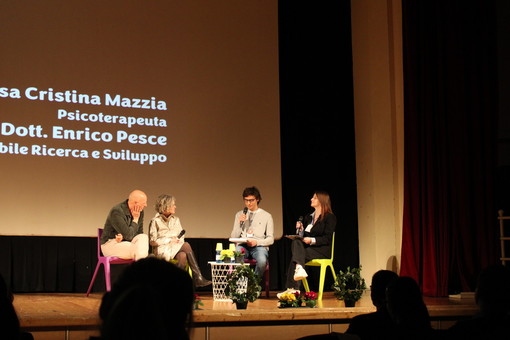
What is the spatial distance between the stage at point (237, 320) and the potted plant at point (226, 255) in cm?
63

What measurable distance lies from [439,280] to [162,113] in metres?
3.28

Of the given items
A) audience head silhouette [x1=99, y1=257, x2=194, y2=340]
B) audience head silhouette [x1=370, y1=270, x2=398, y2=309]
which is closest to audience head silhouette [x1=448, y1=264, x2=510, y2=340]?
audience head silhouette [x1=370, y1=270, x2=398, y2=309]

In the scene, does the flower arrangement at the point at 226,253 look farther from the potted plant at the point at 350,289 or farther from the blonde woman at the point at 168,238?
the potted plant at the point at 350,289

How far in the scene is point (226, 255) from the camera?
5.61 m

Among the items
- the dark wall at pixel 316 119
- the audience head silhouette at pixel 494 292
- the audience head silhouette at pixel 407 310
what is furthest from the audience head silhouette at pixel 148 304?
the dark wall at pixel 316 119

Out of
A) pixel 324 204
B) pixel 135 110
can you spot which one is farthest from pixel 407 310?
pixel 135 110

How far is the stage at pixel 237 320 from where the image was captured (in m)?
3.92

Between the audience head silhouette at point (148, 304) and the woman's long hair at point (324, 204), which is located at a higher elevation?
the woman's long hair at point (324, 204)

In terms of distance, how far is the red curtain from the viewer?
6379 millimetres

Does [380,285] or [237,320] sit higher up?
[380,285]

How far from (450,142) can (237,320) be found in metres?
3.29

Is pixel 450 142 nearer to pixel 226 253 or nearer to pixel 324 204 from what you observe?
pixel 324 204

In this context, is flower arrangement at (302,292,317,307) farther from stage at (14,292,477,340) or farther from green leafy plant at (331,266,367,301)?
green leafy plant at (331,266,367,301)

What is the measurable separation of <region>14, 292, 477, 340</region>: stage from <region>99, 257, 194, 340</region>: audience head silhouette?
8.73 ft
